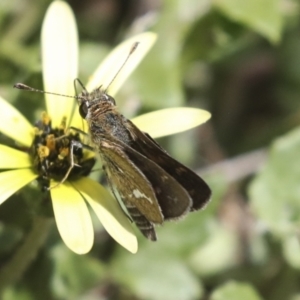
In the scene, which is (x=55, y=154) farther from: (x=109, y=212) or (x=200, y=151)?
(x=200, y=151)

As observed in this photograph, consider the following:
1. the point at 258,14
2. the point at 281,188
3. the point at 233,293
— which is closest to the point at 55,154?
the point at 233,293

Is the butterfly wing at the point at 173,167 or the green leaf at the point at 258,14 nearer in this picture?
the butterfly wing at the point at 173,167

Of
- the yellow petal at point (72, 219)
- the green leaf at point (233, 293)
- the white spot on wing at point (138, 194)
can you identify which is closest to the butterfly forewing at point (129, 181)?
the white spot on wing at point (138, 194)

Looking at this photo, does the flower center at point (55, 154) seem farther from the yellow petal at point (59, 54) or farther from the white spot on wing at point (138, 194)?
the white spot on wing at point (138, 194)

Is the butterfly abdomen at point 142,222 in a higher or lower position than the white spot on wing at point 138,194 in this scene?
lower

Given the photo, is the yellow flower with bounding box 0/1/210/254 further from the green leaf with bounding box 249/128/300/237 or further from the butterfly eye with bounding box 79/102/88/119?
the green leaf with bounding box 249/128/300/237

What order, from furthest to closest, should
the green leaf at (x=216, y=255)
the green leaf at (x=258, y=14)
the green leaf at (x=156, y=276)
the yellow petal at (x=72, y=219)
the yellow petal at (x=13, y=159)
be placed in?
the green leaf at (x=216, y=255), the green leaf at (x=258, y=14), the green leaf at (x=156, y=276), the yellow petal at (x=13, y=159), the yellow petal at (x=72, y=219)

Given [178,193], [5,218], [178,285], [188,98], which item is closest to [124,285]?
[178,285]
